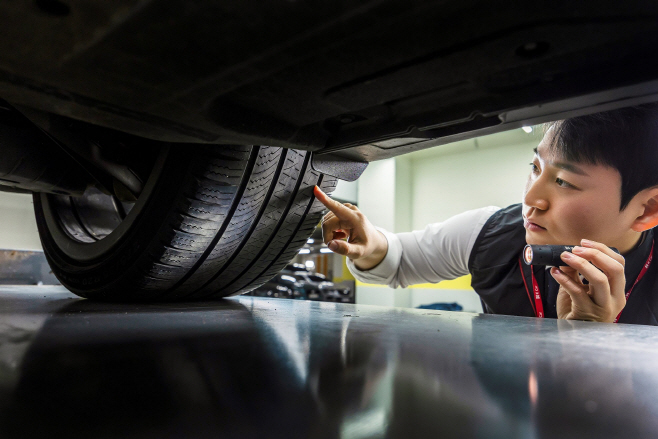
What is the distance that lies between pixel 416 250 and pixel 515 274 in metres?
0.39

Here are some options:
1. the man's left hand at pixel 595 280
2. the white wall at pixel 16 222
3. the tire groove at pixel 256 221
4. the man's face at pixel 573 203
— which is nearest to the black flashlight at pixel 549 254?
the man's left hand at pixel 595 280

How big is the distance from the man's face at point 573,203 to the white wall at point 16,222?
115 inches

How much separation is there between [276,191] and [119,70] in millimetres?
490

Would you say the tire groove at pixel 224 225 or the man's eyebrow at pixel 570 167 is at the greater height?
the man's eyebrow at pixel 570 167

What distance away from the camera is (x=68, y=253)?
43.1 inches

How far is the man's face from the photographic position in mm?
994

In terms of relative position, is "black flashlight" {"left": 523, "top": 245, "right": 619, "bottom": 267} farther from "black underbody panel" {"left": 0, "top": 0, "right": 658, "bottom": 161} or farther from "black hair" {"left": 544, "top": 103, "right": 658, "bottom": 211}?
"black underbody panel" {"left": 0, "top": 0, "right": 658, "bottom": 161}

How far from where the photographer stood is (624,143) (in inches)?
38.8

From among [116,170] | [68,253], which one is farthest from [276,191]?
[68,253]

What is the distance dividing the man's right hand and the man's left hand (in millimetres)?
558

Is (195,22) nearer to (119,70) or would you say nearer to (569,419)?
(119,70)

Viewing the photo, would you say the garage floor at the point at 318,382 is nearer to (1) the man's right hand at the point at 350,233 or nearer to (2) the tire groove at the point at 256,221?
(2) the tire groove at the point at 256,221

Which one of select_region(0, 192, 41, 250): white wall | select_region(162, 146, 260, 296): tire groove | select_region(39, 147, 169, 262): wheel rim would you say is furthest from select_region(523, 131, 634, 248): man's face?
select_region(0, 192, 41, 250): white wall

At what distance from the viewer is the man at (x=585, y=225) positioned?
97 cm
